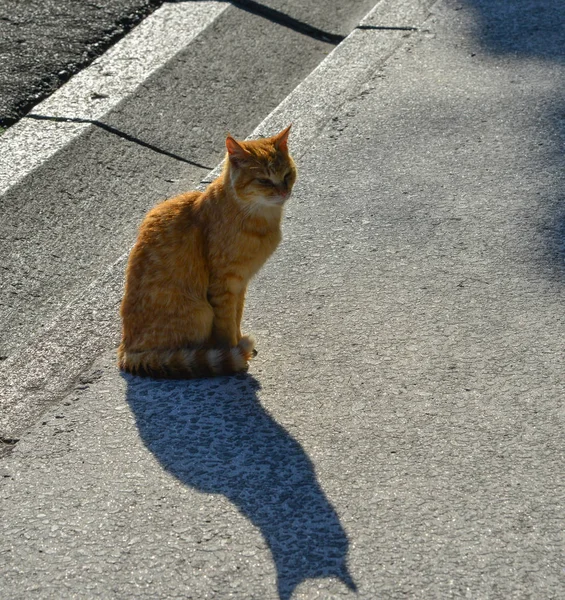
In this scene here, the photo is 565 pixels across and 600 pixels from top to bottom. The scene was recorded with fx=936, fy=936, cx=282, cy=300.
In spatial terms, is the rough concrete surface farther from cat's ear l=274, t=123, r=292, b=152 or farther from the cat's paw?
the cat's paw

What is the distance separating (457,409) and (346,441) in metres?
0.41

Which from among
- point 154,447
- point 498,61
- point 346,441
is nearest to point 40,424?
point 154,447

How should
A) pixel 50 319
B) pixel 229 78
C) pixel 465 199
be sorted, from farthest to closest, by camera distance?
pixel 229 78 < pixel 465 199 < pixel 50 319

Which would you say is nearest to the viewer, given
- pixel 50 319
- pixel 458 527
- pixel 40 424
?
pixel 458 527

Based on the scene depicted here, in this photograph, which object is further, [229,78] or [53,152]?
[229,78]

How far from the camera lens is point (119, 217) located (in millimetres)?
4426

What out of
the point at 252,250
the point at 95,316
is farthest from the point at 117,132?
the point at 252,250

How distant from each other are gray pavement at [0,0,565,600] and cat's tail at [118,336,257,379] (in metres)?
0.05

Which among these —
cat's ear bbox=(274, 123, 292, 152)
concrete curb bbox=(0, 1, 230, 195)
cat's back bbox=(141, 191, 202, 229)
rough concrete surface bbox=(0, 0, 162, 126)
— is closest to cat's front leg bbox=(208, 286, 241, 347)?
cat's back bbox=(141, 191, 202, 229)

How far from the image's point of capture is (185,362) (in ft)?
10.9

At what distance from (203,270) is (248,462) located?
0.81 metres

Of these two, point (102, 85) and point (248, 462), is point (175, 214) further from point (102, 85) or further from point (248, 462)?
point (102, 85)

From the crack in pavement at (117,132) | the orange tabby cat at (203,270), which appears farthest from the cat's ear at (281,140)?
the crack in pavement at (117,132)

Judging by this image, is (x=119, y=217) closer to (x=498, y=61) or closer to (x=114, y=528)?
(x=114, y=528)
